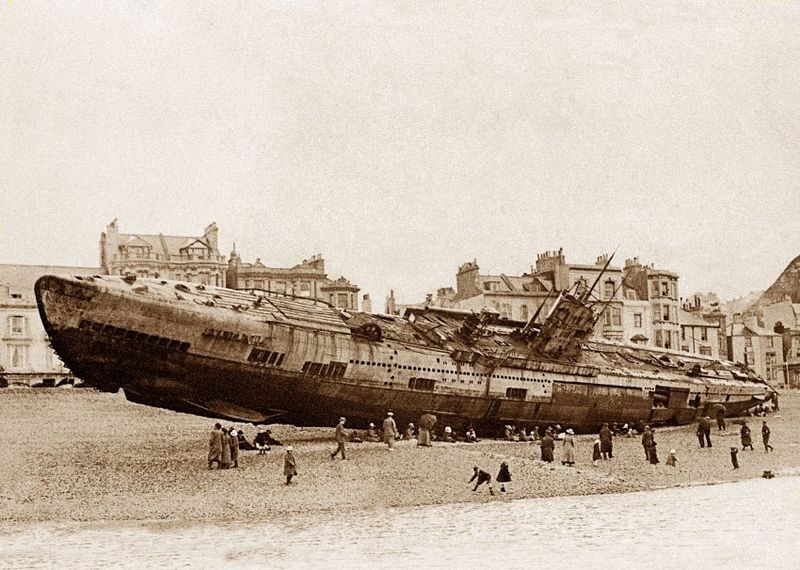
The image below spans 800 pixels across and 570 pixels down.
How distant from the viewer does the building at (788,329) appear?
298 feet

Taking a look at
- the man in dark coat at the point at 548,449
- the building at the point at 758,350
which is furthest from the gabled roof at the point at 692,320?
the man in dark coat at the point at 548,449

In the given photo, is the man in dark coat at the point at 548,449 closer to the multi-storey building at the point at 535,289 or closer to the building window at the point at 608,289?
the multi-storey building at the point at 535,289

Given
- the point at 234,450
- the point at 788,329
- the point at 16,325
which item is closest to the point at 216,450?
the point at 234,450

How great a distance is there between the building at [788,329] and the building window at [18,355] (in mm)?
73375

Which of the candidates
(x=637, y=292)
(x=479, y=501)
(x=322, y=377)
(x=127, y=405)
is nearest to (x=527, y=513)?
(x=479, y=501)

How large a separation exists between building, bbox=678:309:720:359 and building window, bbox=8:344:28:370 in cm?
5628

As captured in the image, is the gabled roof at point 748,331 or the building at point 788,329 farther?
the building at point 788,329

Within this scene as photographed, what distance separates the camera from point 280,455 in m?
26.7

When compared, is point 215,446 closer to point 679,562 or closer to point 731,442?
point 679,562

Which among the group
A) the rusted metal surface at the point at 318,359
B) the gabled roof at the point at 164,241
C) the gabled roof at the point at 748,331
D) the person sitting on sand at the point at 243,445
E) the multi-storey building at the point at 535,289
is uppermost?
the gabled roof at the point at 164,241

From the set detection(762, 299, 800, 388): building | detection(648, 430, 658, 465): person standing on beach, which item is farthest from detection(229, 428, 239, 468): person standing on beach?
detection(762, 299, 800, 388): building

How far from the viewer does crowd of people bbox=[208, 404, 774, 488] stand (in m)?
22.7

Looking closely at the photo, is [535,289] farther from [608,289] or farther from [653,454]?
[653,454]

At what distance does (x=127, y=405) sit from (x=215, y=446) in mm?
22715
